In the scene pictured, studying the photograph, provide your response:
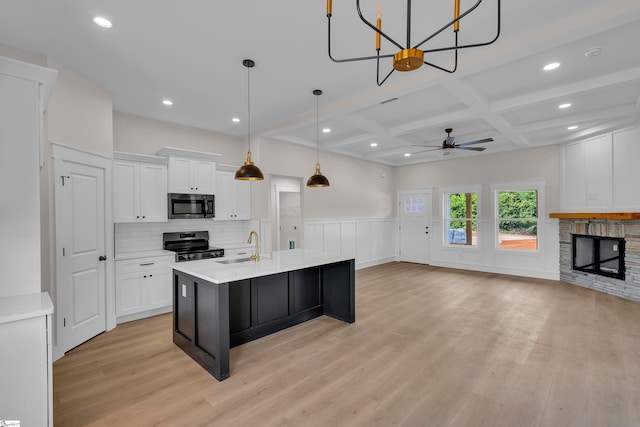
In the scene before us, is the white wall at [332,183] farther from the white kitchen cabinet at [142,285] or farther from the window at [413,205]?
the white kitchen cabinet at [142,285]

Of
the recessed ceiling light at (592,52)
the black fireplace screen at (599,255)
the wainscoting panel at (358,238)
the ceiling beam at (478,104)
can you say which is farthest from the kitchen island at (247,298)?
the black fireplace screen at (599,255)

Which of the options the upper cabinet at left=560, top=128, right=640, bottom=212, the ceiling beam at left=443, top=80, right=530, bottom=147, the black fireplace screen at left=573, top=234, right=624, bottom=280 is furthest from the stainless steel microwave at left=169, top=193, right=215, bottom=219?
the black fireplace screen at left=573, top=234, right=624, bottom=280

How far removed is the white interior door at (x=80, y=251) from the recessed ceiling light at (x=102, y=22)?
150cm

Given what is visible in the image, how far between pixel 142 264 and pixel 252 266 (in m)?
2.06

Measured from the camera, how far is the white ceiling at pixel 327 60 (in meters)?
2.33

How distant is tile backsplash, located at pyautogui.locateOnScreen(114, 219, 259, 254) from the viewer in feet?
14.0

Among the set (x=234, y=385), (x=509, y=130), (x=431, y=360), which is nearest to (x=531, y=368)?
(x=431, y=360)

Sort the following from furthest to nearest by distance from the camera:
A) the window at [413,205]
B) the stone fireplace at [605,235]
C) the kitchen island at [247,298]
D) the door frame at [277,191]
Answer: the window at [413,205] < the door frame at [277,191] < the stone fireplace at [605,235] < the kitchen island at [247,298]

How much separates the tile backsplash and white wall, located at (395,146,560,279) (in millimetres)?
4915

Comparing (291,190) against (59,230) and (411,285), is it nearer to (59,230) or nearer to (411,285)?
(411,285)

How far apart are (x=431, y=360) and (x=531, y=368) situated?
0.87 metres

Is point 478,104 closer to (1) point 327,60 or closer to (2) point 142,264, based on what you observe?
(1) point 327,60

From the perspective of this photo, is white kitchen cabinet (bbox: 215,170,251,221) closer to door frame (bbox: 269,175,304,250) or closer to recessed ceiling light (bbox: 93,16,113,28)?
door frame (bbox: 269,175,304,250)

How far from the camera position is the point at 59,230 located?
307 centimetres
